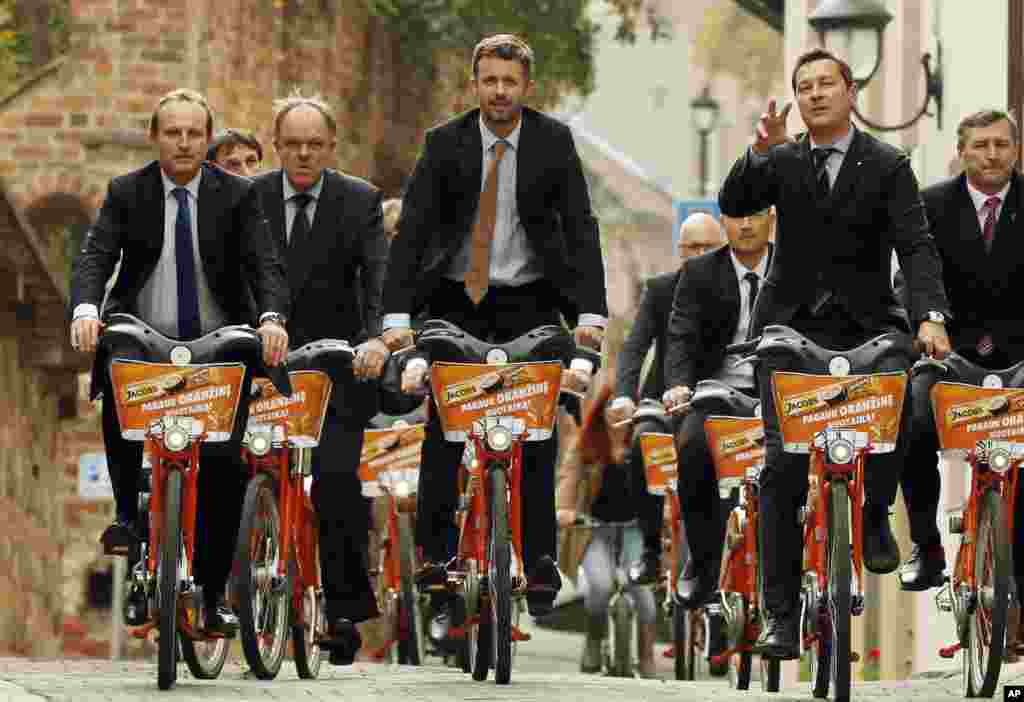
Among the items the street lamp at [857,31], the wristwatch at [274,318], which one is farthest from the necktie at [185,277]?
the street lamp at [857,31]

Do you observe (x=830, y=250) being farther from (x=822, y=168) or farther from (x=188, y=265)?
(x=188, y=265)

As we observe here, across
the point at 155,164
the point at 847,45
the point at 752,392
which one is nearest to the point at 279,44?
the point at 847,45

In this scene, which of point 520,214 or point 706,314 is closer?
point 520,214

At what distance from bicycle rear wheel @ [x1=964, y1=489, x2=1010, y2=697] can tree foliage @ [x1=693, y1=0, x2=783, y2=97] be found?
6417cm

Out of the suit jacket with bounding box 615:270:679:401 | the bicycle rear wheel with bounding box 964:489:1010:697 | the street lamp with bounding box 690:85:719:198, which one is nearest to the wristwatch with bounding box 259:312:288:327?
the bicycle rear wheel with bounding box 964:489:1010:697

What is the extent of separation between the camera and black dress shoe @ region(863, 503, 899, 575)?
10.7 metres

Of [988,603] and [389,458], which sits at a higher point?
[389,458]

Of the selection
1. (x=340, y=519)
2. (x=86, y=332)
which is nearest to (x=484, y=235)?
(x=340, y=519)

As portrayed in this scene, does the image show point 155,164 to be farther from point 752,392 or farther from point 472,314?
point 752,392

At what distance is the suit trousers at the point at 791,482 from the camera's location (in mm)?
10562

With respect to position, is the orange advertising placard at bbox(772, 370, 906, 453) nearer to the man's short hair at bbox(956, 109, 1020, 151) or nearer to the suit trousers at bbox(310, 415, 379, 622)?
the man's short hair at bbox(956, 109, 1020, 151)

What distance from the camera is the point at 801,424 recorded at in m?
10.4

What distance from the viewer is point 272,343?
10.8 meters

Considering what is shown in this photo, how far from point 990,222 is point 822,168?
98cm
